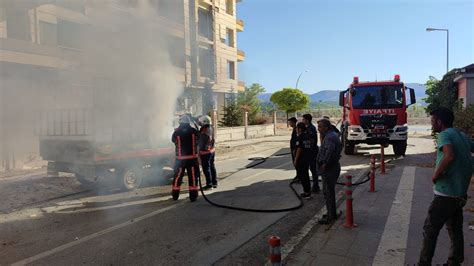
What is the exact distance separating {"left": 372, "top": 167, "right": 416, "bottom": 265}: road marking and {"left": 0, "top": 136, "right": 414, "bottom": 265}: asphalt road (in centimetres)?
117

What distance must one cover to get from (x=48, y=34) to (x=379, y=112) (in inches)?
400

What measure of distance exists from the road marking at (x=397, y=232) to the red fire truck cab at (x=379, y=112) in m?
5.54

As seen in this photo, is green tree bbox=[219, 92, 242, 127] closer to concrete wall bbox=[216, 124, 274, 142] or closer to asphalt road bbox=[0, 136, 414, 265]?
concrete wall bbox=[216, 124, 274, 142]

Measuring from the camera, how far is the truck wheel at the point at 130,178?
26.3 feet

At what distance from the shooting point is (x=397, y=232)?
4930 millimetres

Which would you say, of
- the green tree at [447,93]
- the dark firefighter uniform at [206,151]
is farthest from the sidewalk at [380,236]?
the green tree at [447,93]

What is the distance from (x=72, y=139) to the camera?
7867mm

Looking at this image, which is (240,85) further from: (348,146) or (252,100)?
(348,146)

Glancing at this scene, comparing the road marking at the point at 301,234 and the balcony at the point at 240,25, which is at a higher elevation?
the balcony at the point at 240,25

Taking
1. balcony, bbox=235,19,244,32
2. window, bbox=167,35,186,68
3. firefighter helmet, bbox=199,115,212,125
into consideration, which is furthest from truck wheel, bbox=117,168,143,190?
balcony, bbox=235,19,244,32

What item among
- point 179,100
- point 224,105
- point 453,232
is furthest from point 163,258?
point 224,105

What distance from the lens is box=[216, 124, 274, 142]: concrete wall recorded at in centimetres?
2273

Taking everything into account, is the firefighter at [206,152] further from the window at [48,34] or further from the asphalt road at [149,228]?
the window at [48,34]

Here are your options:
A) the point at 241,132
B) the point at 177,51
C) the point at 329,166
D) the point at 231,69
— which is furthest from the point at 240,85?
the point at 329,166
